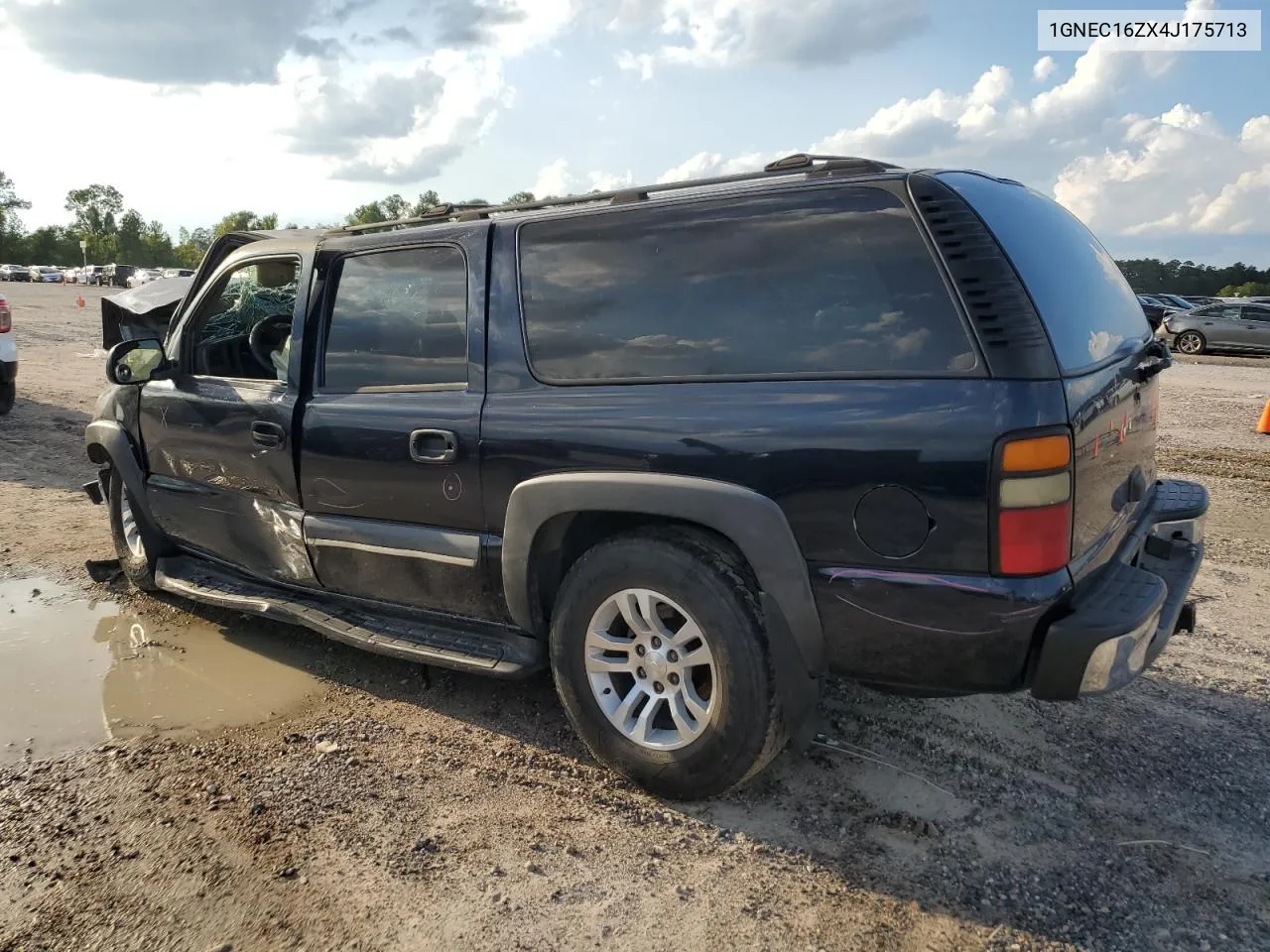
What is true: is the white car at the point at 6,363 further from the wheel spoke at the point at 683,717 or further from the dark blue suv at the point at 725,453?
the wheel spoke at the point at 683,717

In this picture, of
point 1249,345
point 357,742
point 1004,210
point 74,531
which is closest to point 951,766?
point 1004,210

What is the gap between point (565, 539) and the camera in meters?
3.17

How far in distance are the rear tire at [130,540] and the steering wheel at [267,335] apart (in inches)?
47.5

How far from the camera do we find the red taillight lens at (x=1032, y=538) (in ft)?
7.86

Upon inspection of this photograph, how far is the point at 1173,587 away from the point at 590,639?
6.55ft

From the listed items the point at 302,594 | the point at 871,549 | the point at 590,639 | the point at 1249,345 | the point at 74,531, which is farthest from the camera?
the point at 1249,345

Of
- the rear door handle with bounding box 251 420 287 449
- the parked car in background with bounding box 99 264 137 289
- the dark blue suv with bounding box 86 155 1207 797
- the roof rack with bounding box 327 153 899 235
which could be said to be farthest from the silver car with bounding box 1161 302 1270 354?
the parked car in background with bounding box 99 264 137 289

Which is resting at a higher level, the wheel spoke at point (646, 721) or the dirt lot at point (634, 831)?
the wheel spoke at point (646, 721)

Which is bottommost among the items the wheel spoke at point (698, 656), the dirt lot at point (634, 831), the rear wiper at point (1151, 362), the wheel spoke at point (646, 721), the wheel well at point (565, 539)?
the dirt lot at point (634, 831)

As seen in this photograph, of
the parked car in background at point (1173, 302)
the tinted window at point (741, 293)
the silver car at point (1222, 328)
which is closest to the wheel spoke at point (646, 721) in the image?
the tinted window at point (741, 293)

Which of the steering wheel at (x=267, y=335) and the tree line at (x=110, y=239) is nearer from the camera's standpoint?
the steering wheel at (x=267, y=335)

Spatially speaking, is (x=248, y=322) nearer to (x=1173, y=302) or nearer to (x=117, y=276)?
(x=1173, y=302)

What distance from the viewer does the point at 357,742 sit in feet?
11.3

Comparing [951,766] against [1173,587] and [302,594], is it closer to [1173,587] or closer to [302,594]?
[1173,587]
